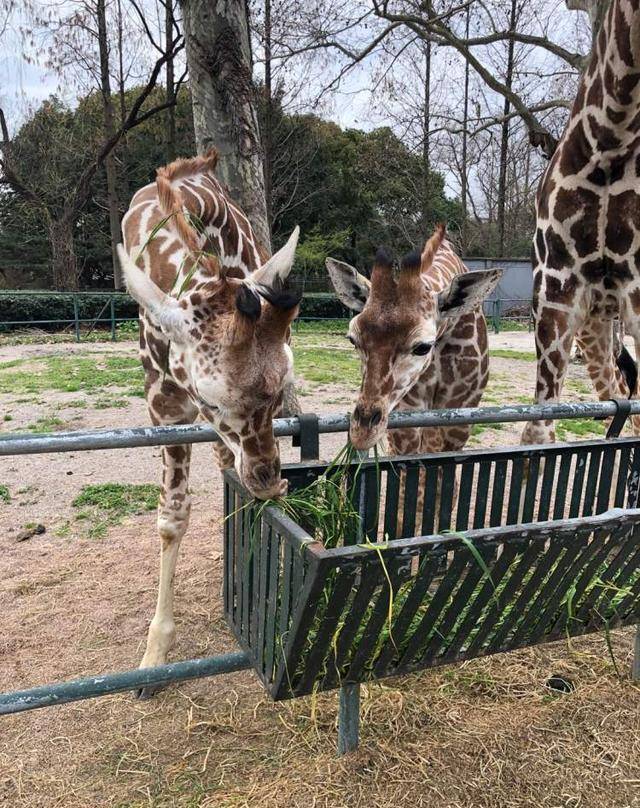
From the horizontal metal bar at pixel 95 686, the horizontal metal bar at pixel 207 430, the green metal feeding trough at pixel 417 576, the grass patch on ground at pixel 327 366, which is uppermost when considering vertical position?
the horizontal metal bar at pixel 207 430

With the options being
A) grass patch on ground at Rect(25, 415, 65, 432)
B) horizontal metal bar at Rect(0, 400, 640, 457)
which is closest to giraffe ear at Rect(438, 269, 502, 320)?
horizontal metal bar at Rect(0, 400, 640, 457)

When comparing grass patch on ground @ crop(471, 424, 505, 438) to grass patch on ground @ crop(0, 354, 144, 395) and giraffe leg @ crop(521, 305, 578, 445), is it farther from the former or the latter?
grass patch on ground @ crop(0, 354, 144, 395)

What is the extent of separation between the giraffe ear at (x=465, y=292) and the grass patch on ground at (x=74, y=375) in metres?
6.57

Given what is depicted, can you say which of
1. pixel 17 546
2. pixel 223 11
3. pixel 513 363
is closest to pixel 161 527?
pixel 17 546

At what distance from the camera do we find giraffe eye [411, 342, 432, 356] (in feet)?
9.16

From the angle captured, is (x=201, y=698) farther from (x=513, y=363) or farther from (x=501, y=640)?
(x=513, y=363)

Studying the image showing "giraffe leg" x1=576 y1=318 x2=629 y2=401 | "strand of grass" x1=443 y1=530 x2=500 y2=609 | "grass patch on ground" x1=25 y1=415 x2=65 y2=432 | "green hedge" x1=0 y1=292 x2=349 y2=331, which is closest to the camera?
"strand of grass" x1=443 y1=530 x2=500 y2=609

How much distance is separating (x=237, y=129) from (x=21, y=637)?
401cm

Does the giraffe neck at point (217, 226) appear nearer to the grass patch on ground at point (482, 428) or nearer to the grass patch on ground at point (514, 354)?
the grass patch on ground at point (482, 428)

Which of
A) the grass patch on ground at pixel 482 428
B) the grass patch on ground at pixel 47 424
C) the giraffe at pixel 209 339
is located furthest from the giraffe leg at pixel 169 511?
the grass patch on ground at pixel 482 428

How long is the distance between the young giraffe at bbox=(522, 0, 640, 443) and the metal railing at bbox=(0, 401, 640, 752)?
109 cm

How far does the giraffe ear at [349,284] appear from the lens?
317cm

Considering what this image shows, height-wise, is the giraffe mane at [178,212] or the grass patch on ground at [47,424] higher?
the giraffe mane at [178,212]

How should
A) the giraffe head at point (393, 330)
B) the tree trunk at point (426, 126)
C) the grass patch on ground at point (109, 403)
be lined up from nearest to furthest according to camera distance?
the giraffe head at point (393, 330) < the grass patch on ground at point (109, 403) < the tree trunk at point (426, 126)
